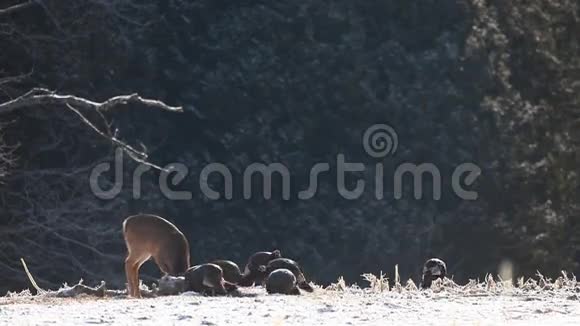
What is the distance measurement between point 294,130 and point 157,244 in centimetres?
1102

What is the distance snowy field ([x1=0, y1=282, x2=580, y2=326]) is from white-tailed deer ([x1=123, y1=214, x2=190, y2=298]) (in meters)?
0.94

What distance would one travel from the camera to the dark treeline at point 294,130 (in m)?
18.3

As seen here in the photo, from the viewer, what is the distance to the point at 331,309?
6.64m

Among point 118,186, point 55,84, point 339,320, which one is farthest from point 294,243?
point 339,320

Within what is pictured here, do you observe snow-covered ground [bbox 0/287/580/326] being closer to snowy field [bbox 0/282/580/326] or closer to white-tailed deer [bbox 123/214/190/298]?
snowy field [bbox 0/282/580/326]

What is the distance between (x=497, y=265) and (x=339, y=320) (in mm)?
13904

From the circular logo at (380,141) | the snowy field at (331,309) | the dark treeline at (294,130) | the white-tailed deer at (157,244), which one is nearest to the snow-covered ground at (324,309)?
the snowy field at (331,309)

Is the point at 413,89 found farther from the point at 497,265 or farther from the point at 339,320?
the point at 339,320

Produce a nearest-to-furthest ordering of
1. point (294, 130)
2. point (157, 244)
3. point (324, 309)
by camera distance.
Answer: point (324, 309), point (157, 244), point (294, 130)

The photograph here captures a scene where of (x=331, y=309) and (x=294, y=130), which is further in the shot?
(x=294, y=130)

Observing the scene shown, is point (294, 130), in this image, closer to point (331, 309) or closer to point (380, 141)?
point (380, 141)

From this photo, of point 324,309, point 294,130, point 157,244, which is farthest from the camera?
point 294,130

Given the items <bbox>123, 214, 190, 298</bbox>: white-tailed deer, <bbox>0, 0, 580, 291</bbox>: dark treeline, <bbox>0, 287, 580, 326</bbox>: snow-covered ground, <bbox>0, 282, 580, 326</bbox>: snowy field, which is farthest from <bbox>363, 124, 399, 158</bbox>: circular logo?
<bbox>0, 287, 580, 326</bbox>: snow-covered ground

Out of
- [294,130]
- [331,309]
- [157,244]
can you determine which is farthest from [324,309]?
[294,130]
